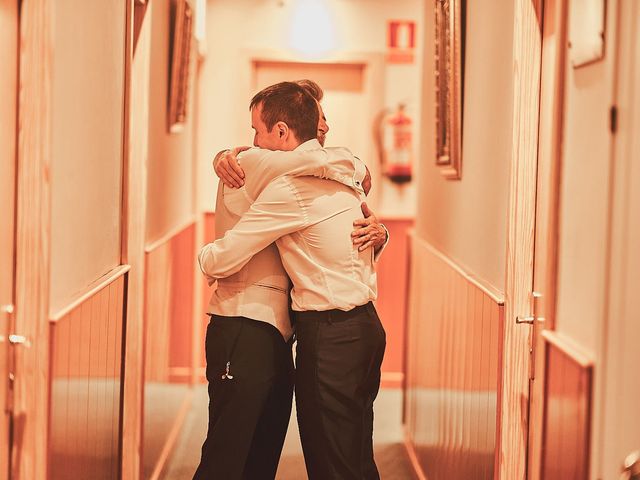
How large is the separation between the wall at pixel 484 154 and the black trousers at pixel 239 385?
72 cm

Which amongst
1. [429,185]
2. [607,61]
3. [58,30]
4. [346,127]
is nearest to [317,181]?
[58,30]

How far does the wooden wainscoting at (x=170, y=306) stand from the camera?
3519 millimetres

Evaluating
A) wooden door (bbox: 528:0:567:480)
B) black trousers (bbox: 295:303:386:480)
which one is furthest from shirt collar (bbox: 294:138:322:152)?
wooden door (bbox: 528:0:567:480)

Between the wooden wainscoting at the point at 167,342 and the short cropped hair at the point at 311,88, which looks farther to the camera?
the wooden wainscoting at the point at 167,342

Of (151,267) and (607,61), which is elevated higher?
(607,61)

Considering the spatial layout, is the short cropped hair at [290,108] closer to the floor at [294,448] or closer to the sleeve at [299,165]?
the sleeve at [299,165]

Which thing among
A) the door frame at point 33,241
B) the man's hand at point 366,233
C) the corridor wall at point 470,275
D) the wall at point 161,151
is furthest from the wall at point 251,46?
the door frame at point 33,241

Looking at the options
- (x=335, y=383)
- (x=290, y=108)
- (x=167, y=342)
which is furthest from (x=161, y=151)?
(x=335, y=383)

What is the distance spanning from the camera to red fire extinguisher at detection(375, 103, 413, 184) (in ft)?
18.7

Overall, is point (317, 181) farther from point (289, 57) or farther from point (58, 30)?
point (289, 57)

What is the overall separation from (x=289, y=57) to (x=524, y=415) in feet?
12.2

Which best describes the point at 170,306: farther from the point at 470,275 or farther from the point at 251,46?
the point at 251,46

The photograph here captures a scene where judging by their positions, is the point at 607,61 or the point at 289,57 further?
the point at 289,57

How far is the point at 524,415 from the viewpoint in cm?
252
